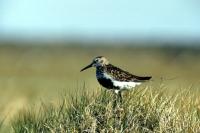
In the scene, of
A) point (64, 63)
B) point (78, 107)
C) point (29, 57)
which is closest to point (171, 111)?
point (78, 107)

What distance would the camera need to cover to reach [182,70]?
52.3 m

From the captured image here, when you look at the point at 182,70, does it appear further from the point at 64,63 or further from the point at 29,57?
the point at 29,57

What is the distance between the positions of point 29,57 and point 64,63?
723cm

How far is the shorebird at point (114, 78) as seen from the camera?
508 inches

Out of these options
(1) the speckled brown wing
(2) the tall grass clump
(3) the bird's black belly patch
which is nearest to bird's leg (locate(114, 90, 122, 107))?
(2) the tall grass clump

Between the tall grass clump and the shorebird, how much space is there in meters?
0.17

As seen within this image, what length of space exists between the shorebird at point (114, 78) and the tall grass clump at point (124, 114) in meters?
0.17

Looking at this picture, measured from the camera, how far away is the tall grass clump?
39.4 ft

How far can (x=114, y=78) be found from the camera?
12961mm

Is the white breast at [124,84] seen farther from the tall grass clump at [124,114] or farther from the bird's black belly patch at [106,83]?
the tall grass clump at [124,114]

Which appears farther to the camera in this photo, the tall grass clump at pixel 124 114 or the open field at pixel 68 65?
the open field at pixel 68 65

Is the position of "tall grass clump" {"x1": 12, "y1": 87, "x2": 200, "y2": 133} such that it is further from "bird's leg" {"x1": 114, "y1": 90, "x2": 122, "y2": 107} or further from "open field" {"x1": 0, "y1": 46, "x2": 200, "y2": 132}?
"open field" {"x1": 0, "y1": 46, "x2": 200, "y2": 132}

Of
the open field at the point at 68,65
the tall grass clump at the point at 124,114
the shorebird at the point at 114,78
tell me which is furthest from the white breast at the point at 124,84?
the open field at the point at 68,65

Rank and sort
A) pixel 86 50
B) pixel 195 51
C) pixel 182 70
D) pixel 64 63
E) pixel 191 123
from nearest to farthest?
1. pixel 191 123
2. pixel 182 70
3. pixel 64 63
4. pixel 195 51
5. pixel 86 50
